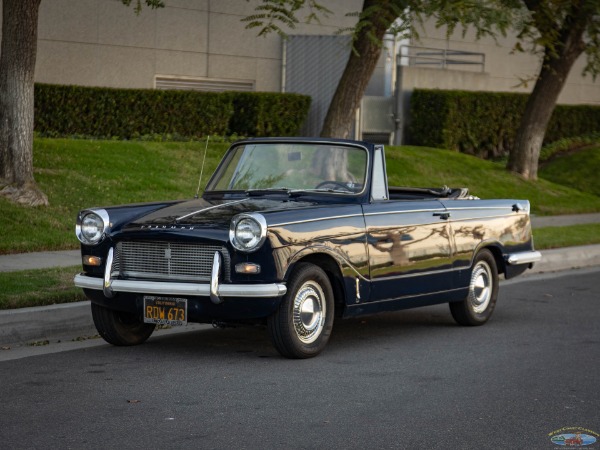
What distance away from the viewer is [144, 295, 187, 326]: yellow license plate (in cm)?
805

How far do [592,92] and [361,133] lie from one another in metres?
12.6

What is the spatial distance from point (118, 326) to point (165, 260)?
0.87 meters

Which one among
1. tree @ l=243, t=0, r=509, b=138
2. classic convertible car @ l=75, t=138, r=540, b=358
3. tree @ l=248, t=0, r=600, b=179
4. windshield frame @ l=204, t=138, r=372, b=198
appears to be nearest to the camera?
classic convertible car @ l=75, t=138, r=540, b=358

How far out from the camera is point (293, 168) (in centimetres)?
945

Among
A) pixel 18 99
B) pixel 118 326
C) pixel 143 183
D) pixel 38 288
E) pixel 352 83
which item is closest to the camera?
pixel 118 326

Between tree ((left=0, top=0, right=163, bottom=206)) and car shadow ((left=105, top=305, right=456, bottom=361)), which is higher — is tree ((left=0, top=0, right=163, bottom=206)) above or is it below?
above

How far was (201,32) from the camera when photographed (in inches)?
981

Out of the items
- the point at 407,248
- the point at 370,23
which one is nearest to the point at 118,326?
the point at 407,248

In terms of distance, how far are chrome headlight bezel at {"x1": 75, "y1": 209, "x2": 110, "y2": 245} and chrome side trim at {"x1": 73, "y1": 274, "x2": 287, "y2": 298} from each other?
1.48 feet

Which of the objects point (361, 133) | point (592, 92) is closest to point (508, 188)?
point (361, 133)

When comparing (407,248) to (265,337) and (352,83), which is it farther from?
(352,83)

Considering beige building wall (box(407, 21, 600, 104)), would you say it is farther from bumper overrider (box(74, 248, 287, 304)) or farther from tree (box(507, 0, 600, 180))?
bumper overrider (box(74, 248, 287, 304))

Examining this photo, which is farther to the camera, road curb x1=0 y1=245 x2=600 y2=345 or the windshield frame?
the windshield frame

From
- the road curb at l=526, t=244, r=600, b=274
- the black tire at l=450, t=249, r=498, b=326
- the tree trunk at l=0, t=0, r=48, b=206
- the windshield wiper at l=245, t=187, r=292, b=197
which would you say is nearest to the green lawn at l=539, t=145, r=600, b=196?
the road curb at l=526, t=244, r=600, b=274
